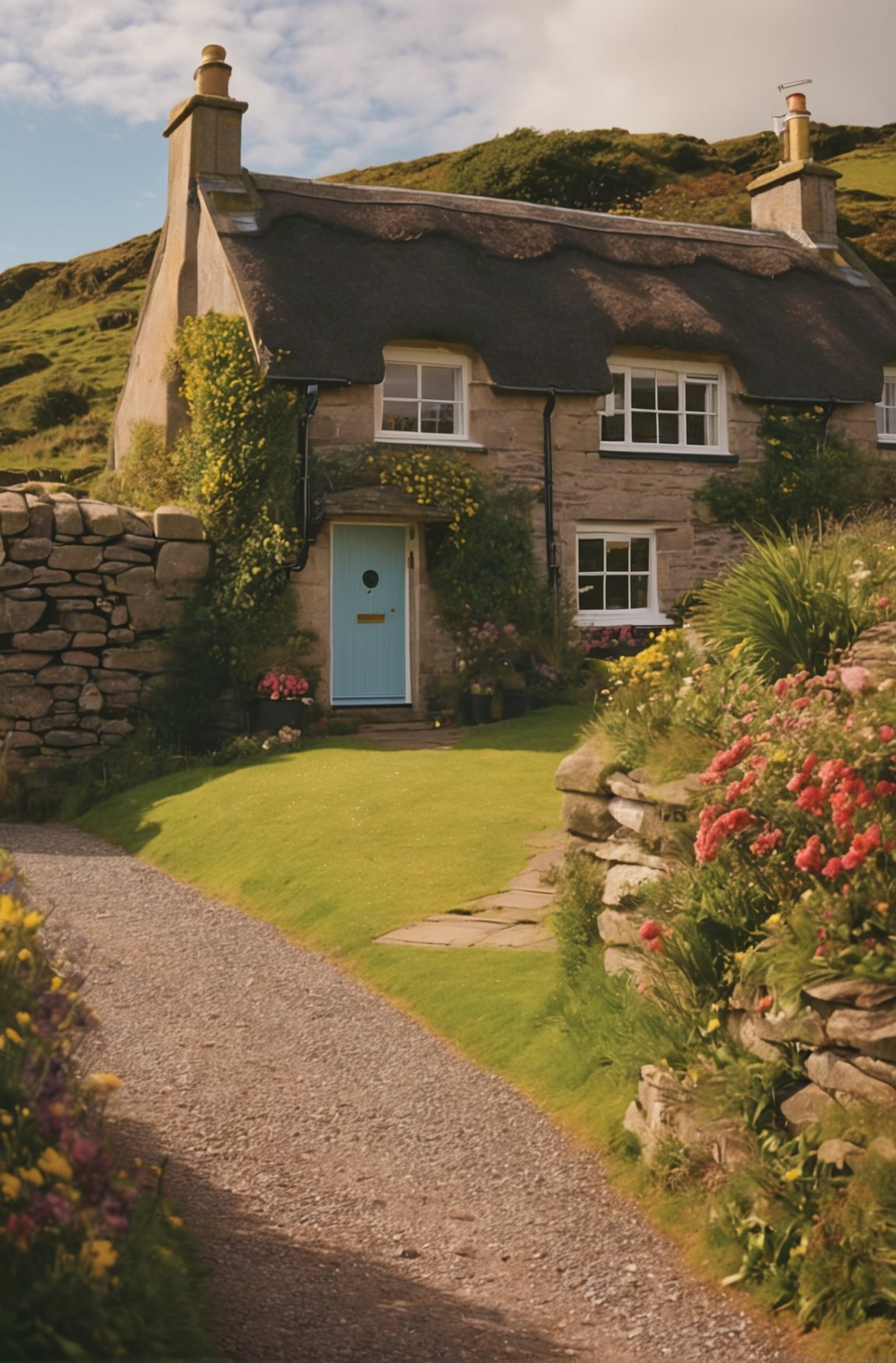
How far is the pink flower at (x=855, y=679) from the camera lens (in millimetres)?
5477

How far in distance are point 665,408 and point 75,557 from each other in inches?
351

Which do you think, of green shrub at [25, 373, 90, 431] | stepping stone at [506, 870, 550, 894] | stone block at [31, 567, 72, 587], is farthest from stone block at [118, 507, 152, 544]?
green shrub at [25, 373, 90, 431]

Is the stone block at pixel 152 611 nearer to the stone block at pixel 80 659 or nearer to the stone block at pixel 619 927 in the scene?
the stone block at pixel 80 659

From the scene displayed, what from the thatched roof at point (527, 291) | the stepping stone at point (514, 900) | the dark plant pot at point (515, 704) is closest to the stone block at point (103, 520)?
the thatched roof at point (527, 291)

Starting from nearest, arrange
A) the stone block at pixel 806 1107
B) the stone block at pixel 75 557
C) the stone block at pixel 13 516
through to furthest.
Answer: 1. the stone block at pixel 806 1107
2. the stone block at pixel 13 516
3. the stone block at pixel 75 557

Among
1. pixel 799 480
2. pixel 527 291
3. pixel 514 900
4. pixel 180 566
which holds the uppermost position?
pixel 527 291

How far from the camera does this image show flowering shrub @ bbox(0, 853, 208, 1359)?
3.20m

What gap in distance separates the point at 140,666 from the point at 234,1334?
11934 millimetres

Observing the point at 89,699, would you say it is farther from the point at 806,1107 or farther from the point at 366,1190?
the point at 806,1107

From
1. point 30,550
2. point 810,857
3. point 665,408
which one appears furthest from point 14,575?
point 810,857

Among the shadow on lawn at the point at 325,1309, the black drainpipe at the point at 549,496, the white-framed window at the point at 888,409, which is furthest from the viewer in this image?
the white-framed window at the point at 888,409

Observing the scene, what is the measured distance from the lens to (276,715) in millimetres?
15641

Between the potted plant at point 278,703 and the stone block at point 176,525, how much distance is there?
185 centimetres

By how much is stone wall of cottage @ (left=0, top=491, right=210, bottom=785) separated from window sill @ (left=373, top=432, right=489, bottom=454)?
3446 mm
